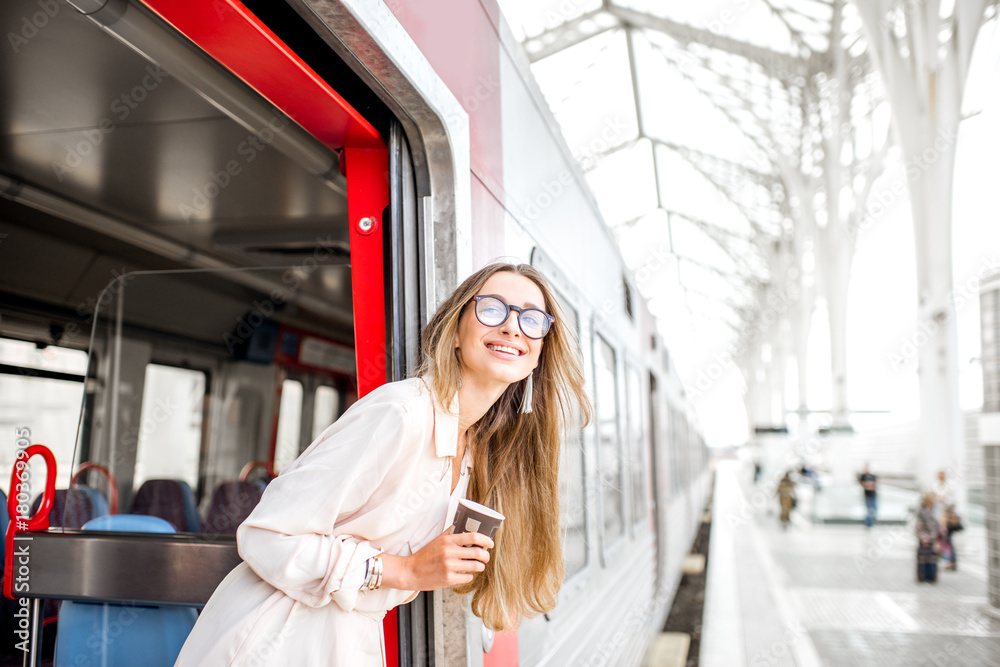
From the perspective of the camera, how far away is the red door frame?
1.43 meters

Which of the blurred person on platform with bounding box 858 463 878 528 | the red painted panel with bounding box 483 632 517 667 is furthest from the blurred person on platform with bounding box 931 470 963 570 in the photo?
the red painted panel with bounding box 483 632 517 667

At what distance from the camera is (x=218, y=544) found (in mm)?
2066

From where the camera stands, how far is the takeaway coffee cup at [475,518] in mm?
1360

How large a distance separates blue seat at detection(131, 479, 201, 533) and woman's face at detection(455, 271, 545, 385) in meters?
3.68

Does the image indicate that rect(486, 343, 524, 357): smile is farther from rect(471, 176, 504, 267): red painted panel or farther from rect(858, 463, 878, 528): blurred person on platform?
rect(858, 463, 878, 528): blurred person on platform

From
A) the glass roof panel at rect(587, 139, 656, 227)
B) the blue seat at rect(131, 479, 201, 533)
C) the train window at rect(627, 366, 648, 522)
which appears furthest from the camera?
the glass roof panel at rect(587, 139, 656, 227)

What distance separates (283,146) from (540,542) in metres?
1.91

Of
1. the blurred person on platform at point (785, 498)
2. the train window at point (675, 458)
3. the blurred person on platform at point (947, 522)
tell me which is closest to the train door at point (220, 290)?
the train window at point (675, 458)

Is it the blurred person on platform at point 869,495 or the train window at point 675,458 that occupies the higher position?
the train window at point 675,458

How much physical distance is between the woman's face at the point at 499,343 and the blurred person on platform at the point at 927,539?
30.0 ft

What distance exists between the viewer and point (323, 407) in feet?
23.4

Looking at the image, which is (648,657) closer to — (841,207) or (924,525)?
(924,525)

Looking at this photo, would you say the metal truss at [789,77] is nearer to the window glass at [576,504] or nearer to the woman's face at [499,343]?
the window glass at [576,504]

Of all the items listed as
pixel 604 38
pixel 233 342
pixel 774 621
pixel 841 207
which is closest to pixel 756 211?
pixel 841 207
